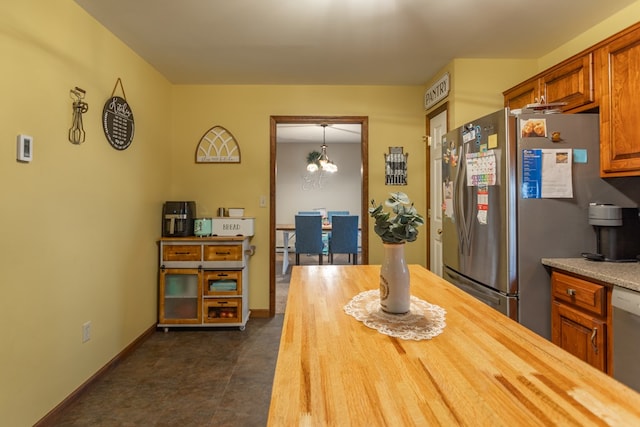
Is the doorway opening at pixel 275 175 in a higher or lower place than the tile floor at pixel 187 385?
higher

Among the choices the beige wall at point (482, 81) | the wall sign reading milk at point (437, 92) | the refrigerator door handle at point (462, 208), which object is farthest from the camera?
the wall sign reading milk at point (437, 92)

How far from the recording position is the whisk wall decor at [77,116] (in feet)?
6.64

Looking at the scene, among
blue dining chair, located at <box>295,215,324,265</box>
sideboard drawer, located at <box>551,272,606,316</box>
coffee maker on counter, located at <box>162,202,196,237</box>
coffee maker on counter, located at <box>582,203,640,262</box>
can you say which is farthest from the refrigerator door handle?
blue dining chair, located at <box>295,215,324,265</box>

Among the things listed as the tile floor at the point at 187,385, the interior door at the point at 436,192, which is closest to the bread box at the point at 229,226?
the tile floor at the point at 187,385

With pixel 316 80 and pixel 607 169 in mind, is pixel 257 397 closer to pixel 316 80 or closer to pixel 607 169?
pixel 607 169

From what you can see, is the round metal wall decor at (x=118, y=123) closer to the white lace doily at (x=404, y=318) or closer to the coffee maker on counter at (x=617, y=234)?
the white lace doily at (x=404, y=318)

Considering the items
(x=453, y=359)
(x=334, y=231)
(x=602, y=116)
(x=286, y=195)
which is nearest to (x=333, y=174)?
(x=286, y=195)

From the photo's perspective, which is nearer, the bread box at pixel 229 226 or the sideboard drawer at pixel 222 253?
the sideboard drawer at pixel 222 253

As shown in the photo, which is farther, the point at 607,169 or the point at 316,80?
the point at 316,80

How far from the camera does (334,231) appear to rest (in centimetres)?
526

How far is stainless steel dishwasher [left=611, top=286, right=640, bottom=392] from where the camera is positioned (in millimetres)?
1444

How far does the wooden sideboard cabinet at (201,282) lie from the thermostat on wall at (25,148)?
1.50m

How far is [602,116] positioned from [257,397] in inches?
103

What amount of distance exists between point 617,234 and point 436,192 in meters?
1.60
